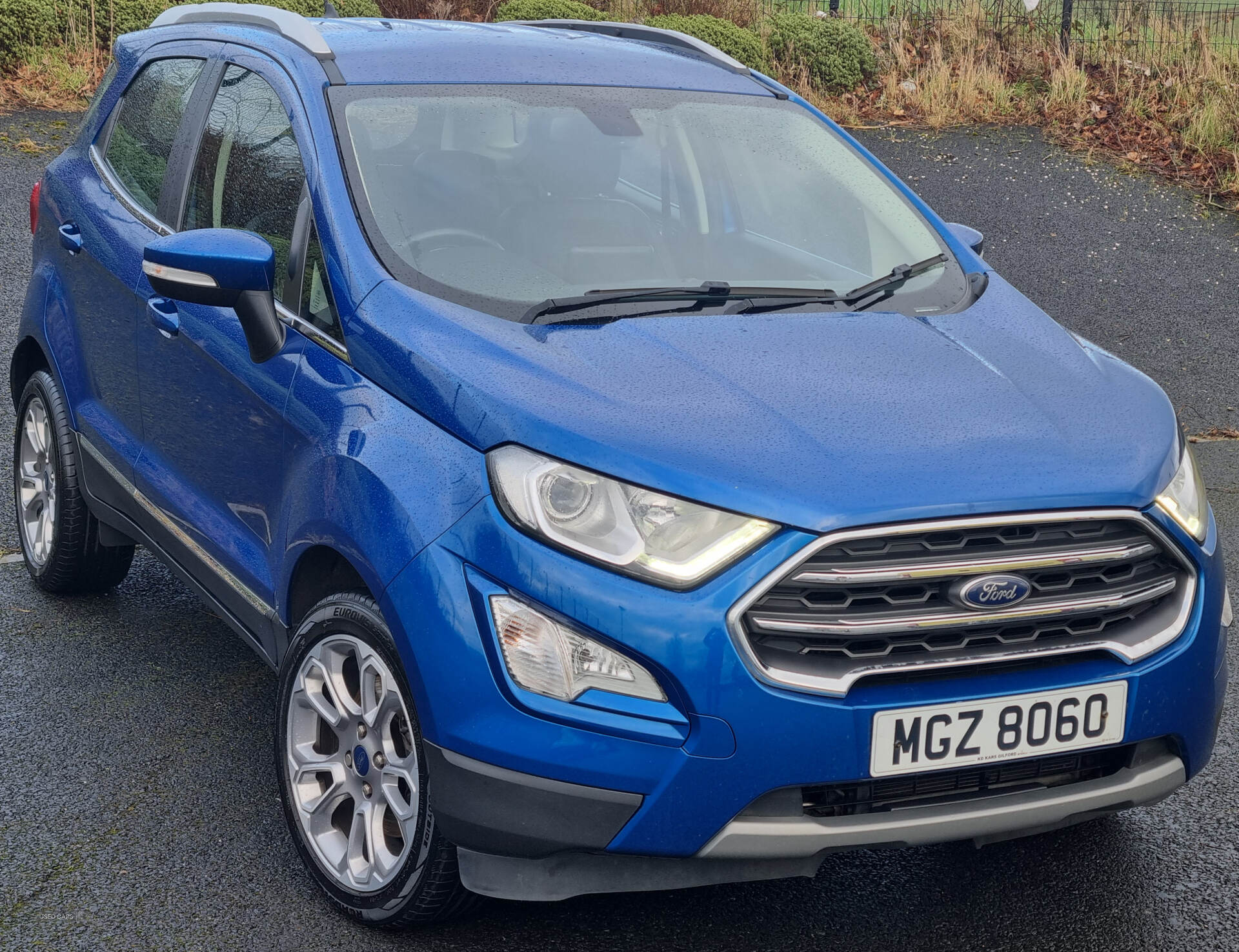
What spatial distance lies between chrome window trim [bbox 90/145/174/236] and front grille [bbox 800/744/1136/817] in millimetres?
2524

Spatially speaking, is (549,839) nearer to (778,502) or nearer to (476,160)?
(778,502)

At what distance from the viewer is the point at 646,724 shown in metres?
2.43

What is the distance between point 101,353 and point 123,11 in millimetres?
9783

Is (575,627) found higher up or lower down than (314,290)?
lower down

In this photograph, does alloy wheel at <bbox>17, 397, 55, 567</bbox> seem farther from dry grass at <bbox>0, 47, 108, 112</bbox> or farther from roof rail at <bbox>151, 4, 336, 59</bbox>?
dry grass at <bbox>0, 47, 108, 112</bbox>

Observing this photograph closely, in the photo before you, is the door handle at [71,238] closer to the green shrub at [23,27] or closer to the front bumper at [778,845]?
the front bumper at [778,845]

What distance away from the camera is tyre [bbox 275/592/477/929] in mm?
2771

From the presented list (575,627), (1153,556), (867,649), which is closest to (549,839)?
(575,627)

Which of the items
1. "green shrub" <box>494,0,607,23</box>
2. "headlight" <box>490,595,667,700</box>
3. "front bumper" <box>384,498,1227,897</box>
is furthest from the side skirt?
"green shrub" <box>494,0,607,23</box>

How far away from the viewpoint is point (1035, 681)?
2598 millimetres

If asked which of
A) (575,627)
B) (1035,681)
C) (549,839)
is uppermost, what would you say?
(575,627)

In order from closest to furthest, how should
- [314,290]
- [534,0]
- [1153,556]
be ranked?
[1153,556] < [314,290] < [534,0]

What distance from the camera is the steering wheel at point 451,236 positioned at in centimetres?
330

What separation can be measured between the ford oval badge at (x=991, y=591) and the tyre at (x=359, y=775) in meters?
1.05
